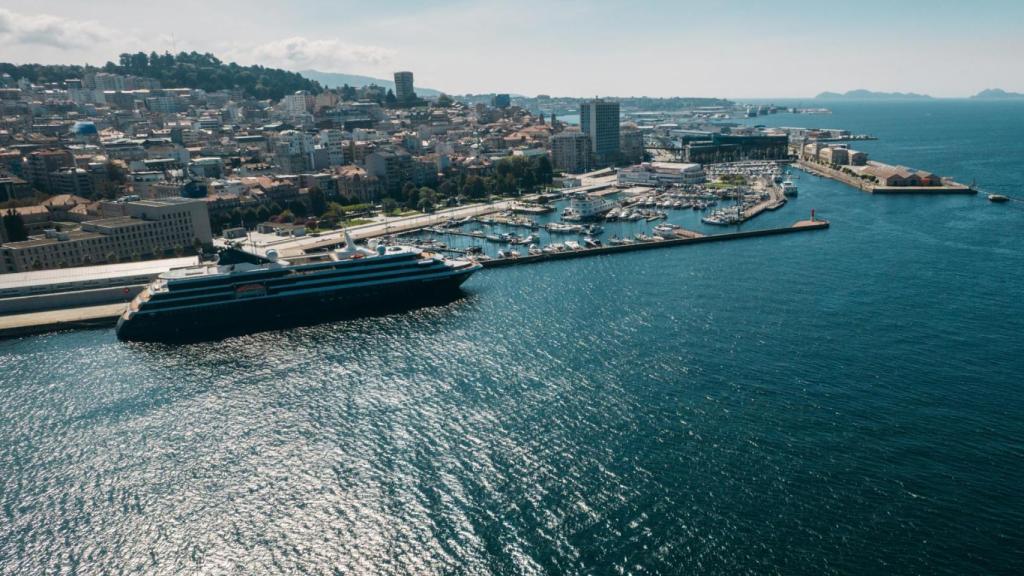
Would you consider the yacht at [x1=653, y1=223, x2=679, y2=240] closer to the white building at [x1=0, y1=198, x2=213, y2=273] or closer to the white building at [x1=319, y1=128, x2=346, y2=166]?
the white building at [x1=0, y1=198, x2=213, y2=273]

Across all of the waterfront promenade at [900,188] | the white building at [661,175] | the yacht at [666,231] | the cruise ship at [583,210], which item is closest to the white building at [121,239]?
the cruise ship at [583,210]

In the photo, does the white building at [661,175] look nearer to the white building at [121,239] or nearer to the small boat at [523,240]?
the small boat at [523,240]

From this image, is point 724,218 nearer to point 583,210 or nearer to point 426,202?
point 583,210

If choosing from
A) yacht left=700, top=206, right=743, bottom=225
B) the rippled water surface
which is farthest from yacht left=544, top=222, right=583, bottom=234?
the rippled water surface

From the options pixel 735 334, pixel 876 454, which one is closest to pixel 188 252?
pixel 735 334

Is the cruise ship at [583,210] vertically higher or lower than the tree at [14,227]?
lower

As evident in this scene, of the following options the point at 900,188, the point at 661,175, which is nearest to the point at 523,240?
the point at 661,175
